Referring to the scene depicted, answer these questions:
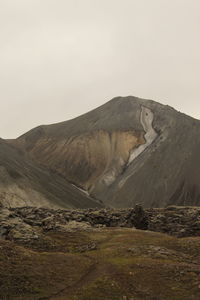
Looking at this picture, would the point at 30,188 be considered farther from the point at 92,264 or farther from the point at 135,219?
the point at 92,264

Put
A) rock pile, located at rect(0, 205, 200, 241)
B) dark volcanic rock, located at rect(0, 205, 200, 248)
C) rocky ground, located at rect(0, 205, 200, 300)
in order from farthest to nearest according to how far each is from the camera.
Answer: rock pile, located at rect(0, 205, 200, 241) → dark volcanic rock, located at rect(0, 205, 200, 248) → rocky ground, located at rect(0, 205, 200, 300)

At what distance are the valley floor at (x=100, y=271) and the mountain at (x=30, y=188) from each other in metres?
80.4

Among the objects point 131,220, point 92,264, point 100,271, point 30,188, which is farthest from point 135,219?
point 30,188

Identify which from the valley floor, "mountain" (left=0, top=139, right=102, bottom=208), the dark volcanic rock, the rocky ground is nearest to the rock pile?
the dark volcanic rock

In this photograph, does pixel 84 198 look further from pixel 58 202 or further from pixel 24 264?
pixel 24 264

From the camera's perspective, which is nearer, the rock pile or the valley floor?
the valley floor

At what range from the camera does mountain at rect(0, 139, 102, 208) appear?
13512cm

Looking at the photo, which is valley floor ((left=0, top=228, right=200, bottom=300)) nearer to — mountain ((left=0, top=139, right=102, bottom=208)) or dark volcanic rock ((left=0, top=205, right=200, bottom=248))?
dark volcanic rock ((left=0, top=205, right=200, bottom=248))

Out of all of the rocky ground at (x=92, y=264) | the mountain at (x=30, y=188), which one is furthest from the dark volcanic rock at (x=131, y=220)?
the mountain at (x=30, y=188)

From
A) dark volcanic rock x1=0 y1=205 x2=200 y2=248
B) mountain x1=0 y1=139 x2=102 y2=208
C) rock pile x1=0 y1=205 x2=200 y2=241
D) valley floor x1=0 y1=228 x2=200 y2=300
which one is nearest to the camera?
valley floor x1=0 y1=228 x2=200 y2=300

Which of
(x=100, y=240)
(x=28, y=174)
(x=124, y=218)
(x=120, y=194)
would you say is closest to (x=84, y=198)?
(x=28, y=174)

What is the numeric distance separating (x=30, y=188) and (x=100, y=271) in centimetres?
10724

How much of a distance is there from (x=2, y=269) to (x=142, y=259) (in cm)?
1374

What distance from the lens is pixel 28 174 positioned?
158125 mm
